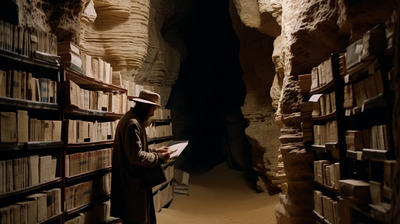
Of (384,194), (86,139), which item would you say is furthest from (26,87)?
(384,194)

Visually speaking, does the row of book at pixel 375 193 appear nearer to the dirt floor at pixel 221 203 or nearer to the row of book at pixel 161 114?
the dirt floor at pixel 221 203

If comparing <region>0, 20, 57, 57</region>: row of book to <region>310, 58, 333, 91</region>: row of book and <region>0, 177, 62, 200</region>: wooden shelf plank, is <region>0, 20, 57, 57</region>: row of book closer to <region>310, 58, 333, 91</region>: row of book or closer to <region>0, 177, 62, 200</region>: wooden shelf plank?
<region>0, 177, 62, 200</region>: wooden shelf plank

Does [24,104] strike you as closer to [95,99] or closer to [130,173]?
[130,173]

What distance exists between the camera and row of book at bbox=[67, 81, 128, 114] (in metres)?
4.32

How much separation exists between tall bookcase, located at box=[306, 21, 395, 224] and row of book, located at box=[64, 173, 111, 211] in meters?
3.36

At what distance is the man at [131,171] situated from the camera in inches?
171

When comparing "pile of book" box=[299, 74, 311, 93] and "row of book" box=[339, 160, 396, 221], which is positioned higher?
"pile of book" box=[299, 74, 311, 93]

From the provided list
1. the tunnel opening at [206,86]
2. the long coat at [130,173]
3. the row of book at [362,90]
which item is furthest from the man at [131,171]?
the tunnel opening at [206,86]

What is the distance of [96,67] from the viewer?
530cm

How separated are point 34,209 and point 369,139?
140 inches

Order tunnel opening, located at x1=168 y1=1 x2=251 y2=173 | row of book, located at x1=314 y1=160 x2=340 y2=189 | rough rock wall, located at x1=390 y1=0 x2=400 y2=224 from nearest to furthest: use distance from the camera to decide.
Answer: rough rock wall, located at x1=390 y1=0 x2=400 y2=224 → row of book, located at x1=314 y1=160 x2=340 y2=189 → tunnel opening, located at x1=168 y1=1 x2=251 y2=173

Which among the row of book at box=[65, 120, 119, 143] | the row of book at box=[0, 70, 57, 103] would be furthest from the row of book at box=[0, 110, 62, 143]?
the row of book at box=[65, 120, 119, 143]

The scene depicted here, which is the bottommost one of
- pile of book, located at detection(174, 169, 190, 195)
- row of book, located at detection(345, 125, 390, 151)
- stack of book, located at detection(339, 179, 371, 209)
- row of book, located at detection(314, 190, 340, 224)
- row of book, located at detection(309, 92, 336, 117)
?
pile of book, located at detection(174, 169, 190, 195)

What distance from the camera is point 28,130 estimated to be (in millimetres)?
3660
